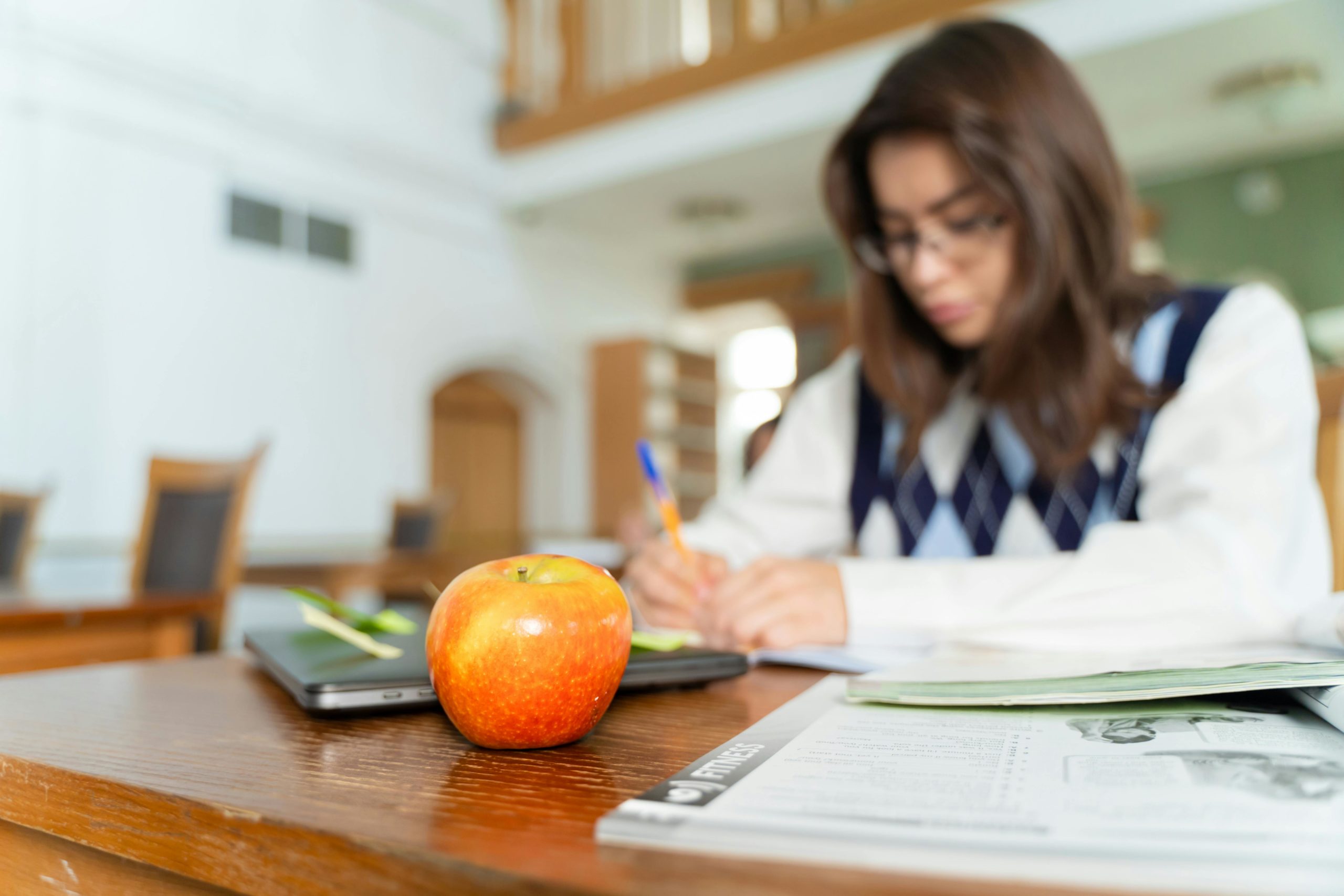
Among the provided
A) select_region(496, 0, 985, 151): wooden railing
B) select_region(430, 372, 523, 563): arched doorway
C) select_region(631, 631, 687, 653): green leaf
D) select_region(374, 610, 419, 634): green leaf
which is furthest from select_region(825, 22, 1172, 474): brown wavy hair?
select_region(430, 372, 523, 563): arched doorway

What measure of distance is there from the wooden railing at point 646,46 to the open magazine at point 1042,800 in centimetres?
452

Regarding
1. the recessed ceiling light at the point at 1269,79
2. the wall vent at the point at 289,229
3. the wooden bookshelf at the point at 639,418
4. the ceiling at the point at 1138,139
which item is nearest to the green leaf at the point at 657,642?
the ceiling at the point at 1138,139

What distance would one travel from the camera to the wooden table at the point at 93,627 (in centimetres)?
131

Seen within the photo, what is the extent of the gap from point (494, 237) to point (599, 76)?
1.23 m

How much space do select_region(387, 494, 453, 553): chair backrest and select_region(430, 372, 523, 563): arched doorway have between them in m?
1.80

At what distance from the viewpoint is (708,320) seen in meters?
8.02

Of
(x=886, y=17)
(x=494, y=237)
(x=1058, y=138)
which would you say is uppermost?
(x=886, y=17)

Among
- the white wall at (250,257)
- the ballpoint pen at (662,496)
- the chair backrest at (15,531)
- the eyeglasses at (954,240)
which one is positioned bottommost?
the chair backrest at (15,531)

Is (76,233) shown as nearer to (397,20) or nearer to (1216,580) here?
(397,20)

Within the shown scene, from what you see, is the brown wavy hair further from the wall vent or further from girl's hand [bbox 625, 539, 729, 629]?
the wall vent

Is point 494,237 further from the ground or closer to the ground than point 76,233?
further from the ground

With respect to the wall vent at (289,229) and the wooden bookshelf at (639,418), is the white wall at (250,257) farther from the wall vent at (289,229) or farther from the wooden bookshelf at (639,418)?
the wooden bookshelf at (639,418)

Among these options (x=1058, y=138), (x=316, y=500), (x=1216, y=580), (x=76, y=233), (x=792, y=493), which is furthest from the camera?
(x=316, y=500)

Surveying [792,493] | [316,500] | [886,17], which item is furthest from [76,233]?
[792,493]
